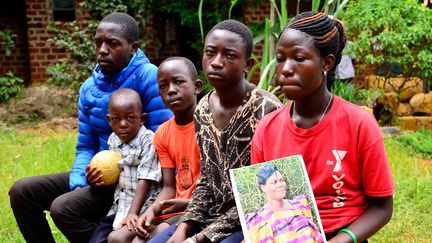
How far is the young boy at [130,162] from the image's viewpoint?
2.83 meters

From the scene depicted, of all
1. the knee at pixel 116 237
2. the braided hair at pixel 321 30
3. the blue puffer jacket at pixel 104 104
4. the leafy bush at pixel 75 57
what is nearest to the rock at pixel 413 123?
the leafy bush at pixel 75 57

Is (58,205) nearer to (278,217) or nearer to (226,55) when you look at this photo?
(226,55)

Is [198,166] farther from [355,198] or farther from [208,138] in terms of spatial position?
[355,198]

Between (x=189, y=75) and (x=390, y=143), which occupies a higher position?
(x=189, y=75)

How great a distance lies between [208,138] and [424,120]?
19.2 feet

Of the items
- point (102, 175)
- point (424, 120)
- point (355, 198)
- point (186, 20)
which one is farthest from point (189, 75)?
point (186, 20)

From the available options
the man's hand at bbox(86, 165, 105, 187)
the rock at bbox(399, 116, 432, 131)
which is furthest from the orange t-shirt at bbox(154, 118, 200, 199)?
the rock at bbox(399, 116, 432, 131)

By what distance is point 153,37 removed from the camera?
9734 mm

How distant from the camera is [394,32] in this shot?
6.82m

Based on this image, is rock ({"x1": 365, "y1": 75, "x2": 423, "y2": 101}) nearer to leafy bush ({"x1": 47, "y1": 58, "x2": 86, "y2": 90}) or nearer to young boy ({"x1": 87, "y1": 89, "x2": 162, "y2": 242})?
leafy bush ({"x1": 47, "y1": 58, "x2": 86, "y2": 90})

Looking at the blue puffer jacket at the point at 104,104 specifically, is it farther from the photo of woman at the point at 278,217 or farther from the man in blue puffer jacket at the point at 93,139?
the photo of woman at the point at 278,217

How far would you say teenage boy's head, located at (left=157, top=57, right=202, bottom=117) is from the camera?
271 cm

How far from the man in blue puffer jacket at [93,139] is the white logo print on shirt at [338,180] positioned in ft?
4.07

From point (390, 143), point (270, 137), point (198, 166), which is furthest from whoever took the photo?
point (390, 143)
